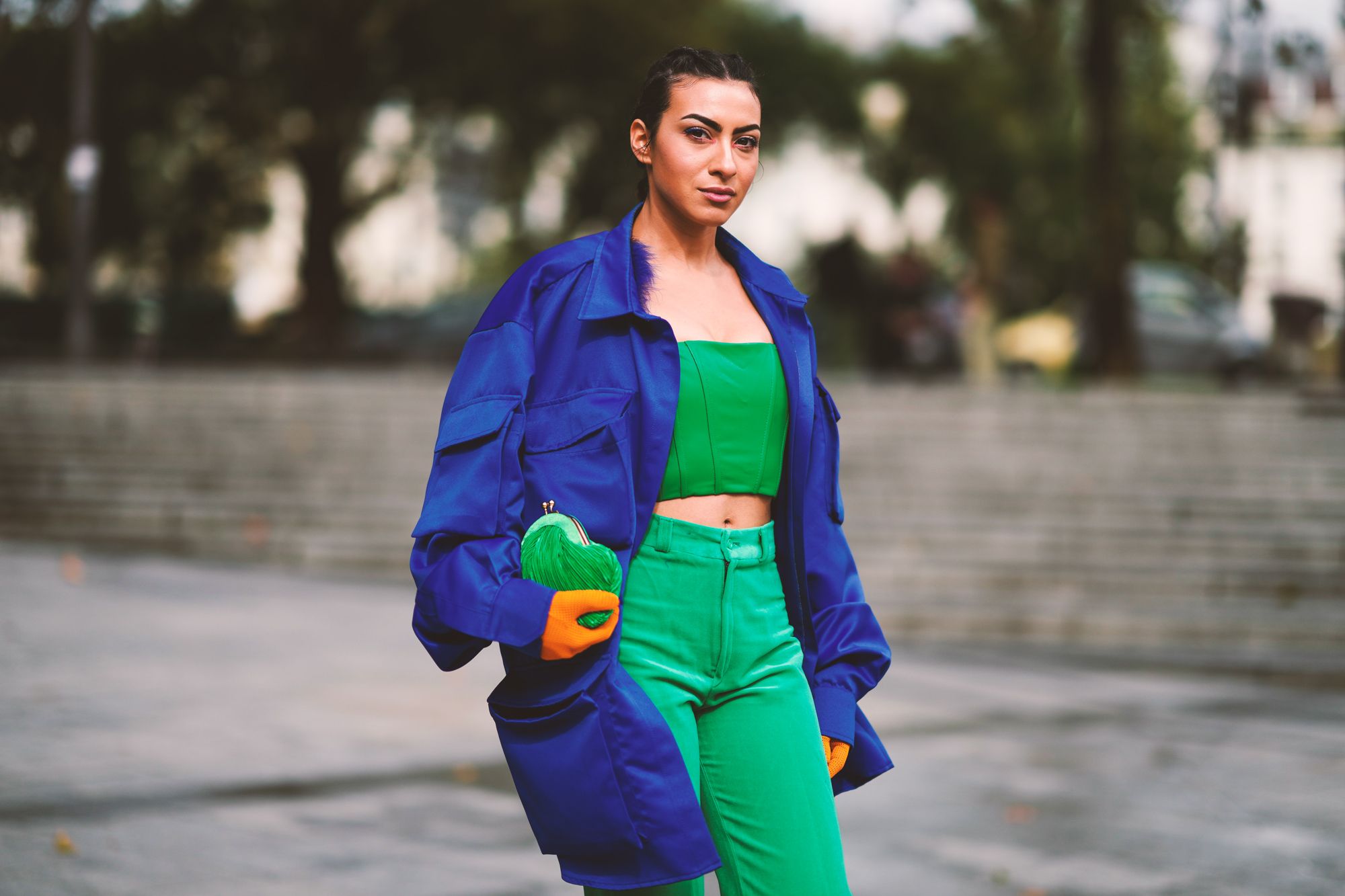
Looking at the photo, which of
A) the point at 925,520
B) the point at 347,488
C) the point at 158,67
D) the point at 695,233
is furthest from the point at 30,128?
the point at 695,233

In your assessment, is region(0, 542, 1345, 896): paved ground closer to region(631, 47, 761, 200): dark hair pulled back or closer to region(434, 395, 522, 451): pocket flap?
region(434, 395, 522, 451): pocket flap

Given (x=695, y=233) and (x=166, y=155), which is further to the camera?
(x=166, y=155)

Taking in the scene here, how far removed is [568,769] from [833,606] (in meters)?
0.55

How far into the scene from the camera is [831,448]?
2715 mm

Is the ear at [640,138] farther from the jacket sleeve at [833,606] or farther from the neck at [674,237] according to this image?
the jacket sleeve at [833,606]

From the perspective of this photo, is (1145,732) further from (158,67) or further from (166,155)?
(166,155)

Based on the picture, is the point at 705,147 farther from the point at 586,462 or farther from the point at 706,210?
the point at 586,462

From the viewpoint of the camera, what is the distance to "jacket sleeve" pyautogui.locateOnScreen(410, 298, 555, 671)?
225 centimetres

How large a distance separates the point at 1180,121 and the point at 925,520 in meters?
46.5

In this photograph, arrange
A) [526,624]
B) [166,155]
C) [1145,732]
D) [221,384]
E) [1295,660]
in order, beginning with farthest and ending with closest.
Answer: [166,155] → [221,384] → [1295,660] → [1145,732] → [526,624]

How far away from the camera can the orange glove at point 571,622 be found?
87.6 inches

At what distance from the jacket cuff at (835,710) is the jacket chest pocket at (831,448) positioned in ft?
0.90

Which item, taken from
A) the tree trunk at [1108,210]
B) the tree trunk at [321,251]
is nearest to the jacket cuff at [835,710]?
the tree trunk at [1108,210]

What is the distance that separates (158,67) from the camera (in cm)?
2794
